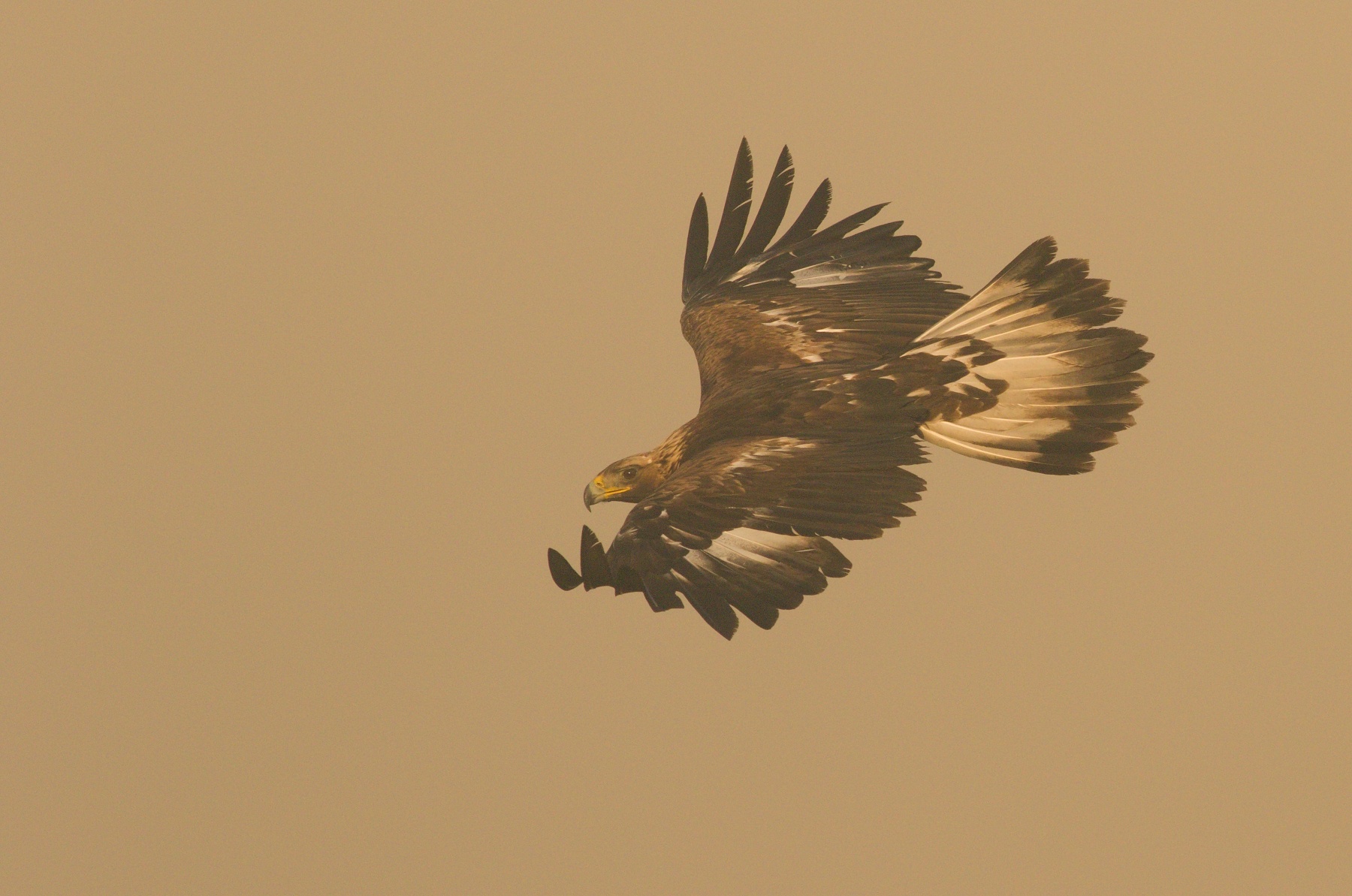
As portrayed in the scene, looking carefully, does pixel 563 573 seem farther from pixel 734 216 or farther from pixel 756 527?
pixel 734 216

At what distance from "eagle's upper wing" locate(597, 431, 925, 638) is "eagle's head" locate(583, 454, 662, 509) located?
716 millimetres

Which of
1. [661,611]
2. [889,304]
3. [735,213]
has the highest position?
[735,213]

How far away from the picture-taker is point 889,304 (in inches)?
385

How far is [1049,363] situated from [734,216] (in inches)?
A: 91.5

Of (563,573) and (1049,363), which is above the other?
(1049,363)

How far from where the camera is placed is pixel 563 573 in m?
7.95

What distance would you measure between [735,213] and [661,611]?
128 inches

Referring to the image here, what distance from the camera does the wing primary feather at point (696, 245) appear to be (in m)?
10.4

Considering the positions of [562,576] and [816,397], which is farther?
[816,397]

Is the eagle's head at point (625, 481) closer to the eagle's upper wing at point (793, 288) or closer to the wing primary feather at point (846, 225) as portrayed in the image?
the eagle's upper wing at point (793, 288)

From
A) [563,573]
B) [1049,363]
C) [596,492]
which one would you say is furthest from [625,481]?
[1049,363]

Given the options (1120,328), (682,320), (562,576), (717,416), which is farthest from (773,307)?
(562,576)

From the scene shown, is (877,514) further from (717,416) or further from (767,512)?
(717,416)

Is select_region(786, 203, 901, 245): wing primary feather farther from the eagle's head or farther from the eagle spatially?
the eagle's head
